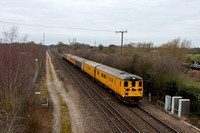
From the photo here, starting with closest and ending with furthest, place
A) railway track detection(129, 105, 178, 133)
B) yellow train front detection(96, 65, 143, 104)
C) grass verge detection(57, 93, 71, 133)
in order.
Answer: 1. railway track detection(129, 105, 178, 133)
2. grass verge detection(57, 93, 71, 133)
3. yellow train front detection(96, 65, 143, 104)

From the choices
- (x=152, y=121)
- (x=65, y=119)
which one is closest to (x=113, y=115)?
(x=152, y=121)

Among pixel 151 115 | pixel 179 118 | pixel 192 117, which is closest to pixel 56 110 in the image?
pixel 151 115

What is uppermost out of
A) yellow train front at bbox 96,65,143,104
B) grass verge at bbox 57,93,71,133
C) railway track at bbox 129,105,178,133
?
yellow train front at bbox 96,65,143,104

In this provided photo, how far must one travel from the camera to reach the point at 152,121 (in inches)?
507

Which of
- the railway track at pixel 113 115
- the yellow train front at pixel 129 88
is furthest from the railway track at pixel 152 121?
the railway track at pixel 113 115

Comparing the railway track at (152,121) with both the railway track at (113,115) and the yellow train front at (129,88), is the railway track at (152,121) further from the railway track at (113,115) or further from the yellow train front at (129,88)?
the railway track at (113,115)

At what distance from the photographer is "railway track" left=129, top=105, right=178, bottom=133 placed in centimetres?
1142

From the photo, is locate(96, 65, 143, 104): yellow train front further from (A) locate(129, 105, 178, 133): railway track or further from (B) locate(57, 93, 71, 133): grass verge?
(B) locate(57, 93, 71, 133): grass verge

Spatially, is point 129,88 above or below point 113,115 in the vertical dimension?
above

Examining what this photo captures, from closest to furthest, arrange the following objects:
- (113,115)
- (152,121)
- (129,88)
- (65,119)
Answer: (152,121)
(65,119)
(113,115)
(129,88)

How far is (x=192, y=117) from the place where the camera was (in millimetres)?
13789

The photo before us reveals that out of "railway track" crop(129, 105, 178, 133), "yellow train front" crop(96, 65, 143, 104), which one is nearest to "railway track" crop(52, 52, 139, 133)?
"railway track" crop(129, 105, 178, 133)

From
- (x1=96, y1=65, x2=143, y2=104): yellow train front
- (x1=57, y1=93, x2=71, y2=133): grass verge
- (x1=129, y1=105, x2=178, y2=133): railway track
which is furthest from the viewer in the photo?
(x1=96, y1=65, x2=143, y2=104): yellow train front

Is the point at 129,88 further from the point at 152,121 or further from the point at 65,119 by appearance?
the point at 65,119
